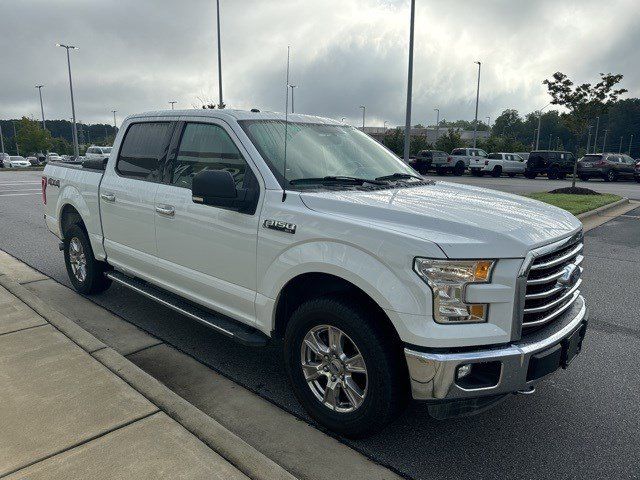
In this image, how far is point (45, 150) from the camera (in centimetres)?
7519

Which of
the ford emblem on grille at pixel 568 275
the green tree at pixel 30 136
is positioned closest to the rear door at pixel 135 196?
the ford emblem on grille at pixel 568 275

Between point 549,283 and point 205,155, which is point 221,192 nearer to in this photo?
point 205,155

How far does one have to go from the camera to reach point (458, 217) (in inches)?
110

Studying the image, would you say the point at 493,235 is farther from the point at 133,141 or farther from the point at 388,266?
the point at 133,141

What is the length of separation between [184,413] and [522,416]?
2114mm

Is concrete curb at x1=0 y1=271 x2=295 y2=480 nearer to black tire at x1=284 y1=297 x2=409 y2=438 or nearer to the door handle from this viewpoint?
black tire at x1=284 y1=297 x2=409 y2=438

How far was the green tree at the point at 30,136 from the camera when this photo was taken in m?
71.0

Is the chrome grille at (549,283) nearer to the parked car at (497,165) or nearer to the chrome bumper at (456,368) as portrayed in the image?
the chrome bumper at (456,368)

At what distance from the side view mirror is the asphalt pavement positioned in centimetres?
134

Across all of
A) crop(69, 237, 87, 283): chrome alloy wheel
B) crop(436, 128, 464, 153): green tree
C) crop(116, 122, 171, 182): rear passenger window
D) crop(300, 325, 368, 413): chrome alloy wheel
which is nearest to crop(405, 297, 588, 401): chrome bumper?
crop(300, 325, 368, 413): chrome alloy wheel

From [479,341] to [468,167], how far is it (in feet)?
109

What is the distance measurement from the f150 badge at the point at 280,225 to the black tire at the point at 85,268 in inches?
115

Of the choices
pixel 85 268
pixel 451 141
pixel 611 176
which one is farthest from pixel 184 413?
pixel 451 141

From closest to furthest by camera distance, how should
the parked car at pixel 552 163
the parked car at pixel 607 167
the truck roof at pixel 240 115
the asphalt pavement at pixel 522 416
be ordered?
the asphalt pavement at pixel 522 416, the truck roof at pixel 240 115, the parked car at pixel 607 167, the parked car at pixel 552 163
